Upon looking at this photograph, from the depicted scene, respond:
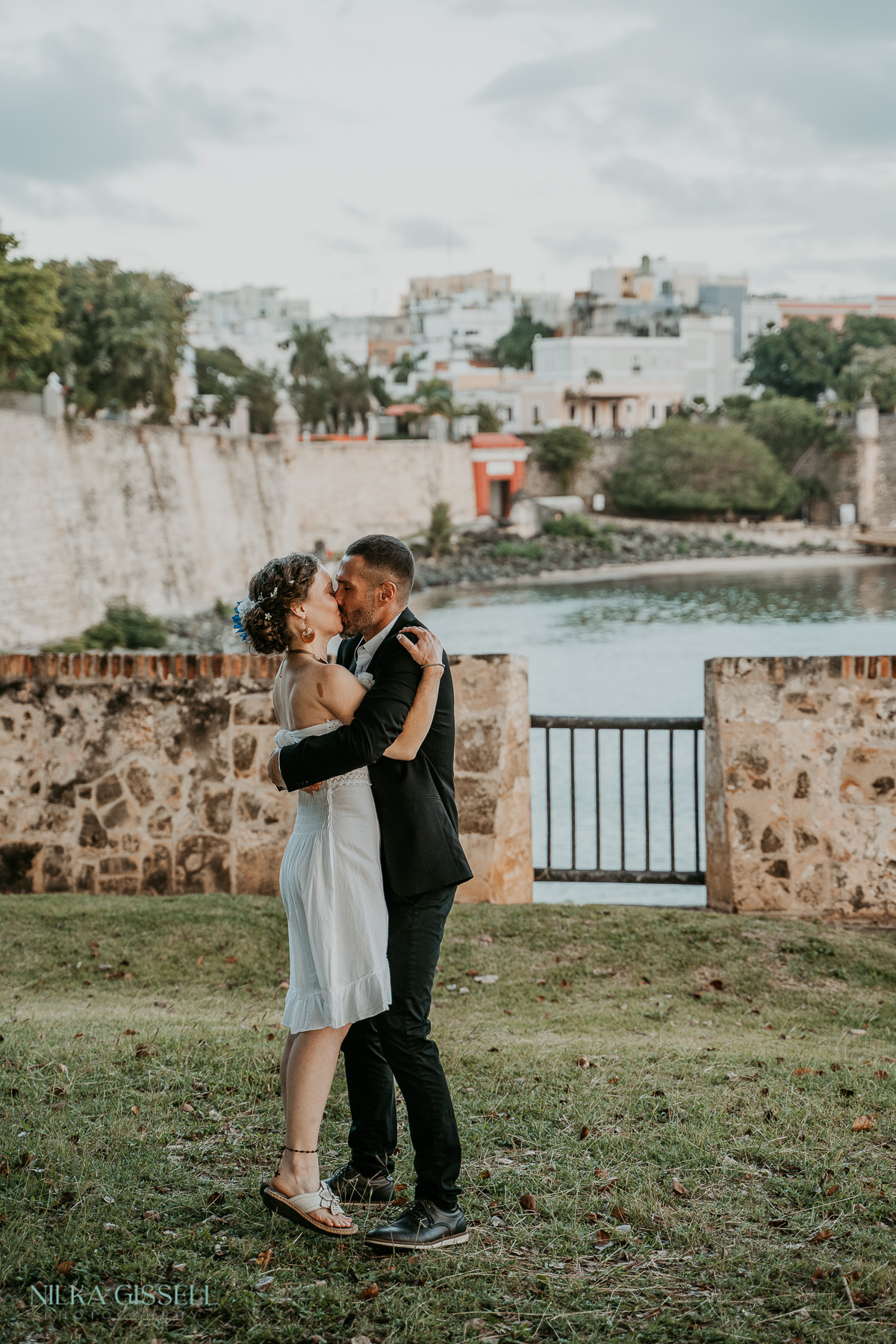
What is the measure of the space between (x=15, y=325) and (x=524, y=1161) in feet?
75.4

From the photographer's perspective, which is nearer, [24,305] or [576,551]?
[24,305]

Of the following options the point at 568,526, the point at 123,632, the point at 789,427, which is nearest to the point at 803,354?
the point at 789,427

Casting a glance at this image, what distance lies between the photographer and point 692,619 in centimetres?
4075

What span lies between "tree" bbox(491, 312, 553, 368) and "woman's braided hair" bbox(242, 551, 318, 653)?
→ 265 ft

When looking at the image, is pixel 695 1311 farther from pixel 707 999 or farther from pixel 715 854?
pixel 715 854

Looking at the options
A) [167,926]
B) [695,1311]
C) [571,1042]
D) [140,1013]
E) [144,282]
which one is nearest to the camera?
[695,1311]

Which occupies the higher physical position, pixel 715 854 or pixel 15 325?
pixel 15 325

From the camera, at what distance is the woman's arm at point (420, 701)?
101 inches

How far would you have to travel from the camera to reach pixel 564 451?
6134 centimetres

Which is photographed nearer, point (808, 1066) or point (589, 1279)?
point (589, 1279)

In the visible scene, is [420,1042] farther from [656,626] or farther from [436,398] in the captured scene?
[436,398]

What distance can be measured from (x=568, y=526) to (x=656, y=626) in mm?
20924

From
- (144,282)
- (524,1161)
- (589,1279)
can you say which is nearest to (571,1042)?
(524,1161)

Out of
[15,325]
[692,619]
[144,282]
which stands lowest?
[692,619]
